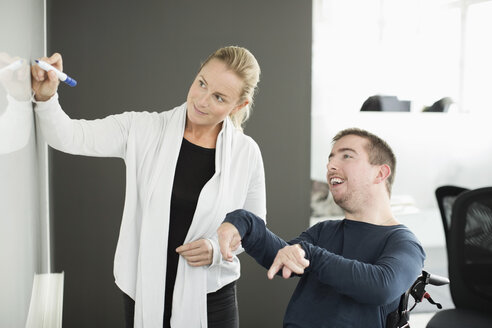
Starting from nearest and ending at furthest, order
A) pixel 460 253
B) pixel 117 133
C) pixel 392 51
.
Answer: pixel 117 133, pixel 460 253, pixel 392 51

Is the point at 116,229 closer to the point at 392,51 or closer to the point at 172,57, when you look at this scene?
the point at 172,57

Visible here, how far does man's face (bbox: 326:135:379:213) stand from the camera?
4.99 ft

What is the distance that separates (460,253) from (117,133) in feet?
5.61

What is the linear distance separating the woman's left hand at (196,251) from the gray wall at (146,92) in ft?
4.08

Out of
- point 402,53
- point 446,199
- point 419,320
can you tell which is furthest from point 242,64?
point 419,320

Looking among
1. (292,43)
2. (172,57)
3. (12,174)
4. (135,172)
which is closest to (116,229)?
(172,57)

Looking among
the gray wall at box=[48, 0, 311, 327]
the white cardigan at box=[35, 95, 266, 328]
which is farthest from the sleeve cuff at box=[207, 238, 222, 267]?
the gray wall at box=[48, 0, 311, 327]

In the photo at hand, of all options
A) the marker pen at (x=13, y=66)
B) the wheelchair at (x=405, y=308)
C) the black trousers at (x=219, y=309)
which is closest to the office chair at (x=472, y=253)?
the wheelchair at (x=405, y=308)

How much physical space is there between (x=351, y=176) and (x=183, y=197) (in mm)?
561

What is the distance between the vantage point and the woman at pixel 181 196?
167 cm

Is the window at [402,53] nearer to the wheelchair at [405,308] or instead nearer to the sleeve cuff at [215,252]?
the sleeve cuff at [215,252]

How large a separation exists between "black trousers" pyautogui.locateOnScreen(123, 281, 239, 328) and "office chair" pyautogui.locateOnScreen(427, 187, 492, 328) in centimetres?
110

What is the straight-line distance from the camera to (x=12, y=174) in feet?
2.37

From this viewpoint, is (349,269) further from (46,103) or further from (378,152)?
(46,103)
